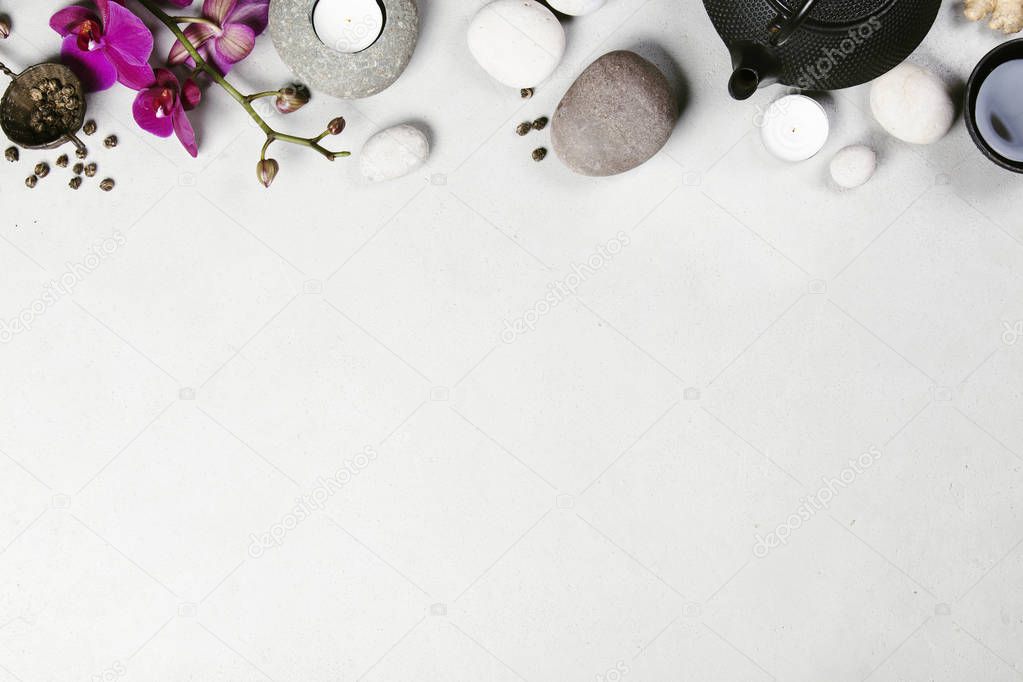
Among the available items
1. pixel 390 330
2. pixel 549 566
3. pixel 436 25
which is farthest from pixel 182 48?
pixel 549 566

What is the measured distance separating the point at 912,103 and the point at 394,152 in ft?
1.97

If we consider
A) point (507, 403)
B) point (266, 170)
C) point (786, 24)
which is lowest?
point (507, 403)

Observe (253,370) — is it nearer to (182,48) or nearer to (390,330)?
(390,330)

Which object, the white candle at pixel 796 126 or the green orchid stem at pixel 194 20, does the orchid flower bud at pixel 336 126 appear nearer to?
the green orchid stem at pixel 194 20

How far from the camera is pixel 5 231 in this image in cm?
98

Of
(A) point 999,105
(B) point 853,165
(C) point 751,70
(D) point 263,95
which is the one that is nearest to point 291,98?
(D) point 263,95

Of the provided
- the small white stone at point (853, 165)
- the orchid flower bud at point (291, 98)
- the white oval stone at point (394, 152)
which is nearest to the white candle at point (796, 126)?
the small white stone at point (853, 165)

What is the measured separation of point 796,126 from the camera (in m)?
0.92

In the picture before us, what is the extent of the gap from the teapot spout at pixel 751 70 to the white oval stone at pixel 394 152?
0.36 metres

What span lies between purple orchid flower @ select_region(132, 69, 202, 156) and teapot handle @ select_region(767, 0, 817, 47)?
640 mm

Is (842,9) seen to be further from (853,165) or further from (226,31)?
(226,31)

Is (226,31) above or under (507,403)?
above

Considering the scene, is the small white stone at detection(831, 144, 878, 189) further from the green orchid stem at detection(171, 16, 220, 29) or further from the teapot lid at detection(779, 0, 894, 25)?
the green orchid stem at detection(171, 16, 220, 29)

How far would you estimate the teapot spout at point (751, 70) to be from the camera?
2.59 ft
